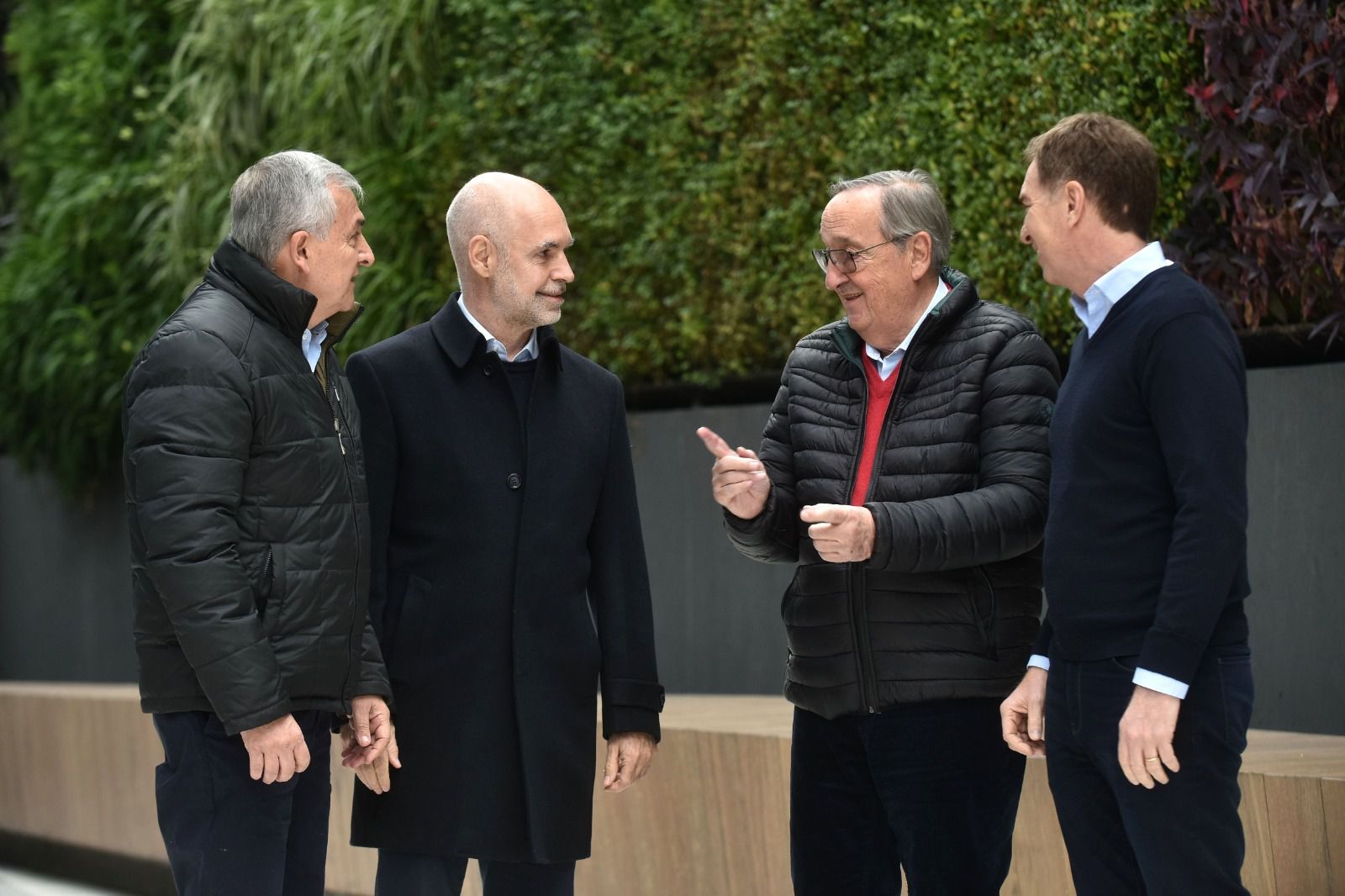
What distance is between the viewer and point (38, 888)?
6.17 m

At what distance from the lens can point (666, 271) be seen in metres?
5.40

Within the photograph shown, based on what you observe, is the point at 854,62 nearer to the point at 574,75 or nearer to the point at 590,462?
the point at 574,75

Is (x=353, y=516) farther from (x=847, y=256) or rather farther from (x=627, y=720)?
(x=847, y=256)

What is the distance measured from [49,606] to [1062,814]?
6534 mm

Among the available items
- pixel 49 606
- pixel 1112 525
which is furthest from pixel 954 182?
pixel 49 606

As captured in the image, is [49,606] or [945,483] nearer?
[945,483]

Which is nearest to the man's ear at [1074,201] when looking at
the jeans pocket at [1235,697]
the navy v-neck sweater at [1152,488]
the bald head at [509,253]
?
the navy v-neck sweater at [1152,488]

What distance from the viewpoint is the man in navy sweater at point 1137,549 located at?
2162 mm

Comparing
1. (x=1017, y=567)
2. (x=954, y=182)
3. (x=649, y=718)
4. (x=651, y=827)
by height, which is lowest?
(x=651, y=827)

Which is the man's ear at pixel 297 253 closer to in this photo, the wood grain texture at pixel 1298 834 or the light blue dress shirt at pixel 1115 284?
the light blue dress shirt at pixel 1115 284

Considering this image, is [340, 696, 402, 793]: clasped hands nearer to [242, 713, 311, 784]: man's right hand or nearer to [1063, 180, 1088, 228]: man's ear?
[242, 713, 311, 784]: man's right hand

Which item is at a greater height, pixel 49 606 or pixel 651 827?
pixel 651 827

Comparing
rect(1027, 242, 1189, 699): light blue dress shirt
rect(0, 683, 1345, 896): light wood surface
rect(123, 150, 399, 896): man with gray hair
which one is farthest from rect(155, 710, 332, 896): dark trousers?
rect(0, 683, 1345, 896): light wood surface

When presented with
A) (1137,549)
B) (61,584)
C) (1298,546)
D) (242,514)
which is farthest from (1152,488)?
(61,584)
